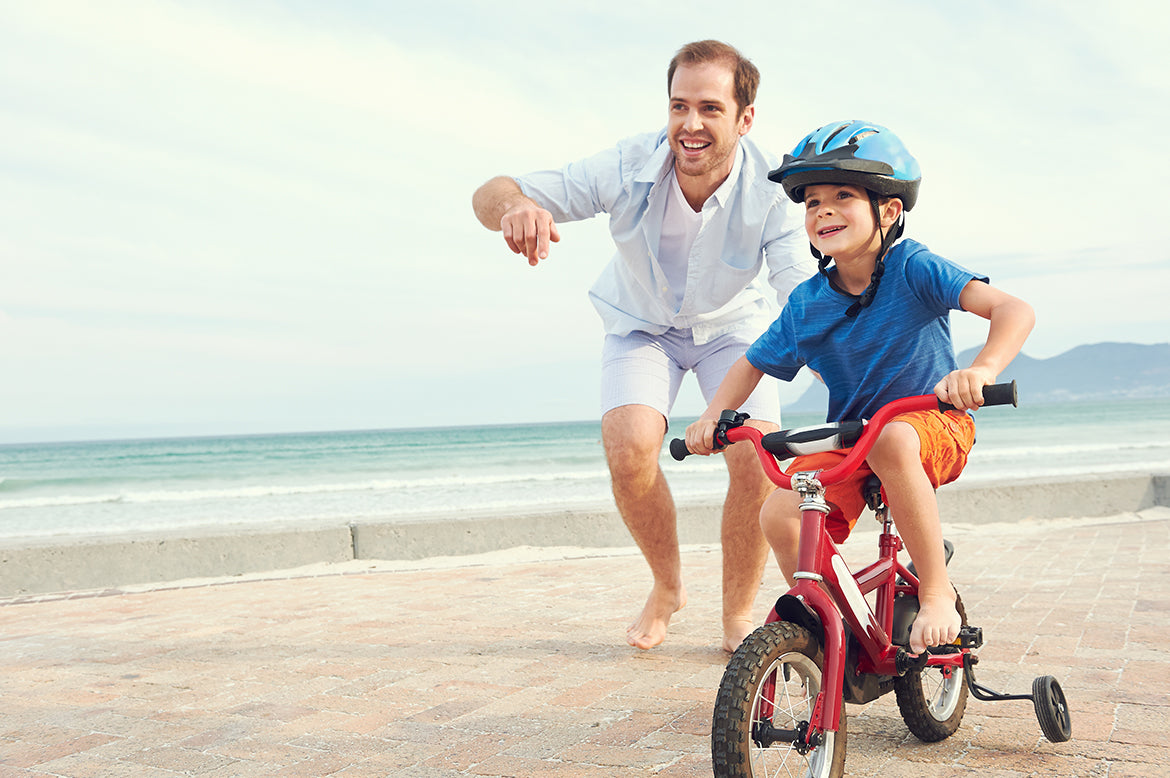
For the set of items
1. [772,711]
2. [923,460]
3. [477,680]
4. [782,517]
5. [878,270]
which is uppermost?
[878,270]

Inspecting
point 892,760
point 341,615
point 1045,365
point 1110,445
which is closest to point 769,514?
point 892,760

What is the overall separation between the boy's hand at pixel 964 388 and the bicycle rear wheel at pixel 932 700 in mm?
719

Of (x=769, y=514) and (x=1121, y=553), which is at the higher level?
(x=769, y=514)

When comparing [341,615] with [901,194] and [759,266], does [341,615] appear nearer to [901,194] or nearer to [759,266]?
[759,266]

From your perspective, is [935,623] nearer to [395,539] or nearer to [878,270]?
[878,270]

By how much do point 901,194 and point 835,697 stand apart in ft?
4.14

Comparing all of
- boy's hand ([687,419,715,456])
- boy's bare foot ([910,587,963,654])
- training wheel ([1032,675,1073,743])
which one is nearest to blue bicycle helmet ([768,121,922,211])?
boy's hand ([687,419,715,456])

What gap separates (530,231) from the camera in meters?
2.84

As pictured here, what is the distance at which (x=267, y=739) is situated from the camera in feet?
9.16

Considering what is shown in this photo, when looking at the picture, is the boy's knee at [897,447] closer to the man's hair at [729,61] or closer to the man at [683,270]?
the man at [683,270]

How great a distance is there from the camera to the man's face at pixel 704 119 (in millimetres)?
3424

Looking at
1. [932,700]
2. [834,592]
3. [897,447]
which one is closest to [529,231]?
[897,447]

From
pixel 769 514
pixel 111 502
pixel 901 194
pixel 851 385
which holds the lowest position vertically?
pixel 111 502

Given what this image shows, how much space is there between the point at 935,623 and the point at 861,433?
469mm
